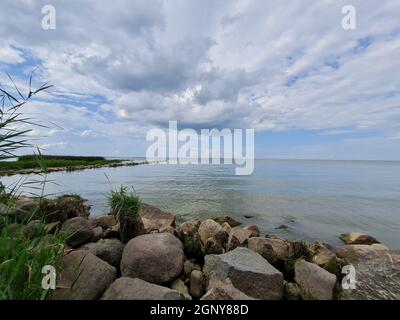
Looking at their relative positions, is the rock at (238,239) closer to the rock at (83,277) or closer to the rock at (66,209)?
the rock at (83,277)

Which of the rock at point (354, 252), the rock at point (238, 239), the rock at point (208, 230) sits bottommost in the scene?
the rock at point (354, 252)

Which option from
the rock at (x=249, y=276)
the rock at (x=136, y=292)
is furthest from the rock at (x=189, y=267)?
the rock at (x=136, y=292)

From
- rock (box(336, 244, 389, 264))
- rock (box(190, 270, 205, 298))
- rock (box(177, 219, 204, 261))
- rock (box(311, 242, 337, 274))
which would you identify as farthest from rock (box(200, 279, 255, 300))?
rock (box(336, 244, 389, 264))

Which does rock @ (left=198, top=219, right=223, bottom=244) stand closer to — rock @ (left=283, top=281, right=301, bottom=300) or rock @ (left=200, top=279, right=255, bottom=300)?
rock @ (left=283, top=281, right=301, bottom=300)

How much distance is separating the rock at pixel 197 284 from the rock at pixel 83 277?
158cm

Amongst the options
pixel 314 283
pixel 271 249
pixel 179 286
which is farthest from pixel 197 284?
pixel 314 283

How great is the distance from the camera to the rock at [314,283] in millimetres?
4836

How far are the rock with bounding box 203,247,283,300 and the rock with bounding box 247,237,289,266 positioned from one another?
3.19 feet

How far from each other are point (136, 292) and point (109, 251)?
184 cm

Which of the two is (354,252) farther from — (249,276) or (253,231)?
(249,276)

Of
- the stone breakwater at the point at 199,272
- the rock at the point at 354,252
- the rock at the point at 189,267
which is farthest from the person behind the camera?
the rock at the point at 354,252

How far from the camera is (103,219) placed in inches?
352
